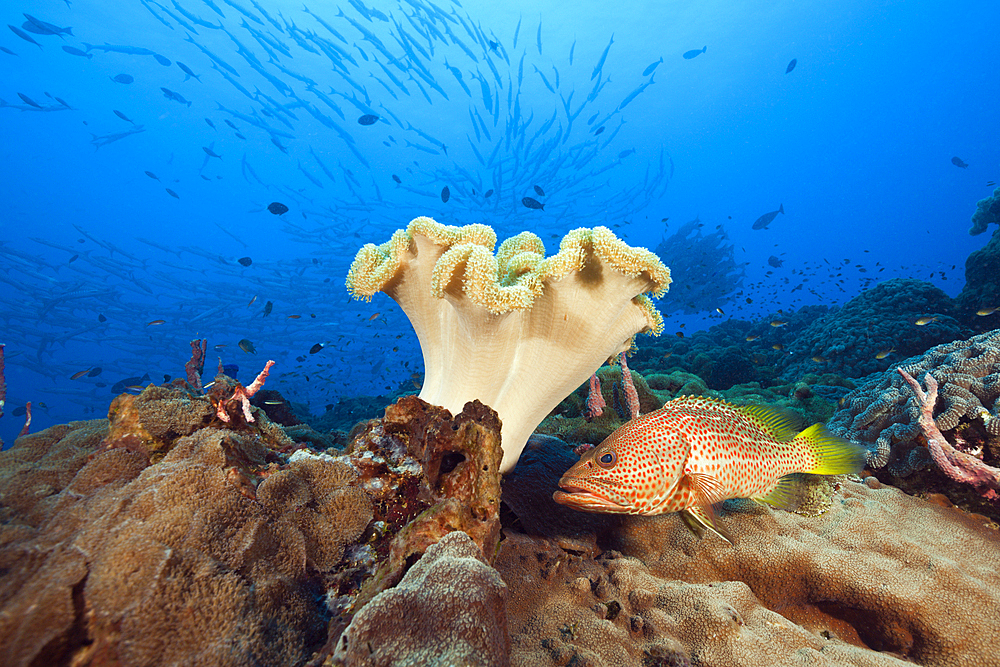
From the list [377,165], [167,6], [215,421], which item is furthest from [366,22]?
[215,421]

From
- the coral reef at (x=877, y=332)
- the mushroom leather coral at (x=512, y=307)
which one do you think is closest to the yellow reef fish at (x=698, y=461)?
the mushroom leather coral at (x=512, y=307)

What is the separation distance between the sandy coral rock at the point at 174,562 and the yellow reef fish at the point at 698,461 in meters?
1.25

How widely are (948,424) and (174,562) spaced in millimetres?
4765

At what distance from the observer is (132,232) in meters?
52.8

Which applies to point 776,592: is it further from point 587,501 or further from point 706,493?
point 587,501

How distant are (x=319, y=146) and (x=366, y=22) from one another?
48.0 ft

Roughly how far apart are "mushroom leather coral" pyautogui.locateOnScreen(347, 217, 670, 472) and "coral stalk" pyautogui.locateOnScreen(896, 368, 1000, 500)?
1957 mm

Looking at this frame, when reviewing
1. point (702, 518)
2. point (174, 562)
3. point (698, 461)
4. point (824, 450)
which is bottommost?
point (174, 562)

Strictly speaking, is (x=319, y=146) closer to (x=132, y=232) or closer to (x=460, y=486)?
(x=132, y=232)

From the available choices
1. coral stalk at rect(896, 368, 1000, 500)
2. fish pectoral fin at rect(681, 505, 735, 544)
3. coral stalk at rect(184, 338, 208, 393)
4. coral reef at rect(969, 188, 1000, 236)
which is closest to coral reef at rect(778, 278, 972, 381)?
coral reef at rect(969, 188, 1000, 236)

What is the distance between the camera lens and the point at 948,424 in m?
2.77

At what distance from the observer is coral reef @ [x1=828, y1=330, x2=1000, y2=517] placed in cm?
263

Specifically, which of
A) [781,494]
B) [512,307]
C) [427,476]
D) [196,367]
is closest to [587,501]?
[427,476]

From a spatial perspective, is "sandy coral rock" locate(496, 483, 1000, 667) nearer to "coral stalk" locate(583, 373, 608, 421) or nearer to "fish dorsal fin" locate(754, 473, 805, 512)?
"fish dorsal fin" locate(754, 473, 805, 512)
